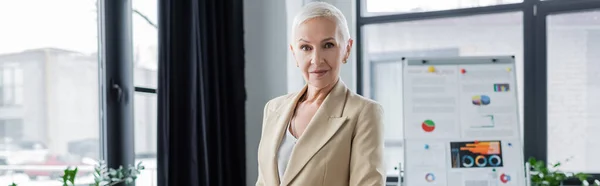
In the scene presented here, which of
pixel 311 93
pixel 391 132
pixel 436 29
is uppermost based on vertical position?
pixel 436 29

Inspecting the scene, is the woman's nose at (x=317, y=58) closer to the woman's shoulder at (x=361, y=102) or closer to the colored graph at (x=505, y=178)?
the woman's shoulder at (x=361, y=102)

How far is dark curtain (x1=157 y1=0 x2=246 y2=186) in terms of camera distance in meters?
2.47

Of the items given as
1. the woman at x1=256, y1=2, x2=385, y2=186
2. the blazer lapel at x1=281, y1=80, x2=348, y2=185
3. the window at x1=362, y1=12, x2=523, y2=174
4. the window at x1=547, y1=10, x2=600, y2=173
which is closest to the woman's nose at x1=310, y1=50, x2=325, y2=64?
the woman at x1=256, y1=2, x2=385, y2=186

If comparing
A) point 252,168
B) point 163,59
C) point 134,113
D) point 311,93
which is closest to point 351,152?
point 311,93

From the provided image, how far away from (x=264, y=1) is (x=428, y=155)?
4.61ft

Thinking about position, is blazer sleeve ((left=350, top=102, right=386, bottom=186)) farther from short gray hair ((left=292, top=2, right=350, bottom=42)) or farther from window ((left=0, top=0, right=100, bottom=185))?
window ((left=0, top=0, right=100, bottom=185))

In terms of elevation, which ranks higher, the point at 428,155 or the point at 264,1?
the point at 264,1

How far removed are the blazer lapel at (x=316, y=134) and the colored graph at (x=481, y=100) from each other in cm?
158

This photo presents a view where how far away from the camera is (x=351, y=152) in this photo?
1.26 m

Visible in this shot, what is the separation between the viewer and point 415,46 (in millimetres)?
3336

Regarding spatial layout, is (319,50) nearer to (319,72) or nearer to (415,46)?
(319,72)

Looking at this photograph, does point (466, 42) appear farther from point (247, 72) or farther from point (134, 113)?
point (134, 113)

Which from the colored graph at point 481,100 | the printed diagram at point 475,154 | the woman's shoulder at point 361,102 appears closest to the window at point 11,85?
the woman's shoulder at point 361,102

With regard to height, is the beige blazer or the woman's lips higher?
the woman's lips
